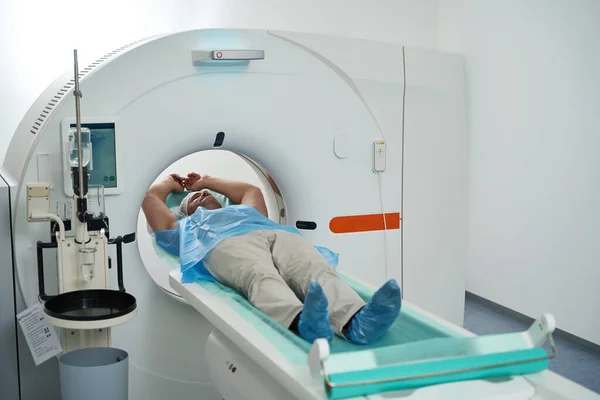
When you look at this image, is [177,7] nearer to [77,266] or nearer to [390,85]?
[390,85]

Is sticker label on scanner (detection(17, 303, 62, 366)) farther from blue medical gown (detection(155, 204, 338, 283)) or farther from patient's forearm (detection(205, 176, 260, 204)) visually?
patient's forearm (detection(205, 176, 260, 204))

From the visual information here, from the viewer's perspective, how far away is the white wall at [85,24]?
317 centimetres

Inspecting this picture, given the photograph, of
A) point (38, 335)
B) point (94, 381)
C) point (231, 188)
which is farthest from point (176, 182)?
point (94, 381)

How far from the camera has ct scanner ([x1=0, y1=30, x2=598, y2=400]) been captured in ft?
7.47

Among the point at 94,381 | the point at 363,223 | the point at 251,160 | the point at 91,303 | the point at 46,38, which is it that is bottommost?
the point at 94,381

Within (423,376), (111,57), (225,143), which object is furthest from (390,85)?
(423,376)

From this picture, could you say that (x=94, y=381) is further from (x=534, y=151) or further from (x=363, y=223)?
(x=534, y=151)

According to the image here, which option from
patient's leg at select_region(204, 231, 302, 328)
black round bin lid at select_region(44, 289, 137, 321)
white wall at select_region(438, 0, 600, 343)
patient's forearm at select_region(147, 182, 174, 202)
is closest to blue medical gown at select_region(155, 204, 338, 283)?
patient's leg at select_region(204, 231, 302, 328)

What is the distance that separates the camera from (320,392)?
1403 millimetres

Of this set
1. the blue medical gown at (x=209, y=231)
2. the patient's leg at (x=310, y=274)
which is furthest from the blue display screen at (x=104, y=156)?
the patient's leg at (x=310, y=274)

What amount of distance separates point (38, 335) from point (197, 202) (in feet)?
3.35

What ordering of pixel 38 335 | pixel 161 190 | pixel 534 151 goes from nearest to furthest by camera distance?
pixel 38 335
pixel 161 190
pixel 534 151

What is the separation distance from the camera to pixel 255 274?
2039 mm

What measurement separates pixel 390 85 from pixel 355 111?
0.19 metres
